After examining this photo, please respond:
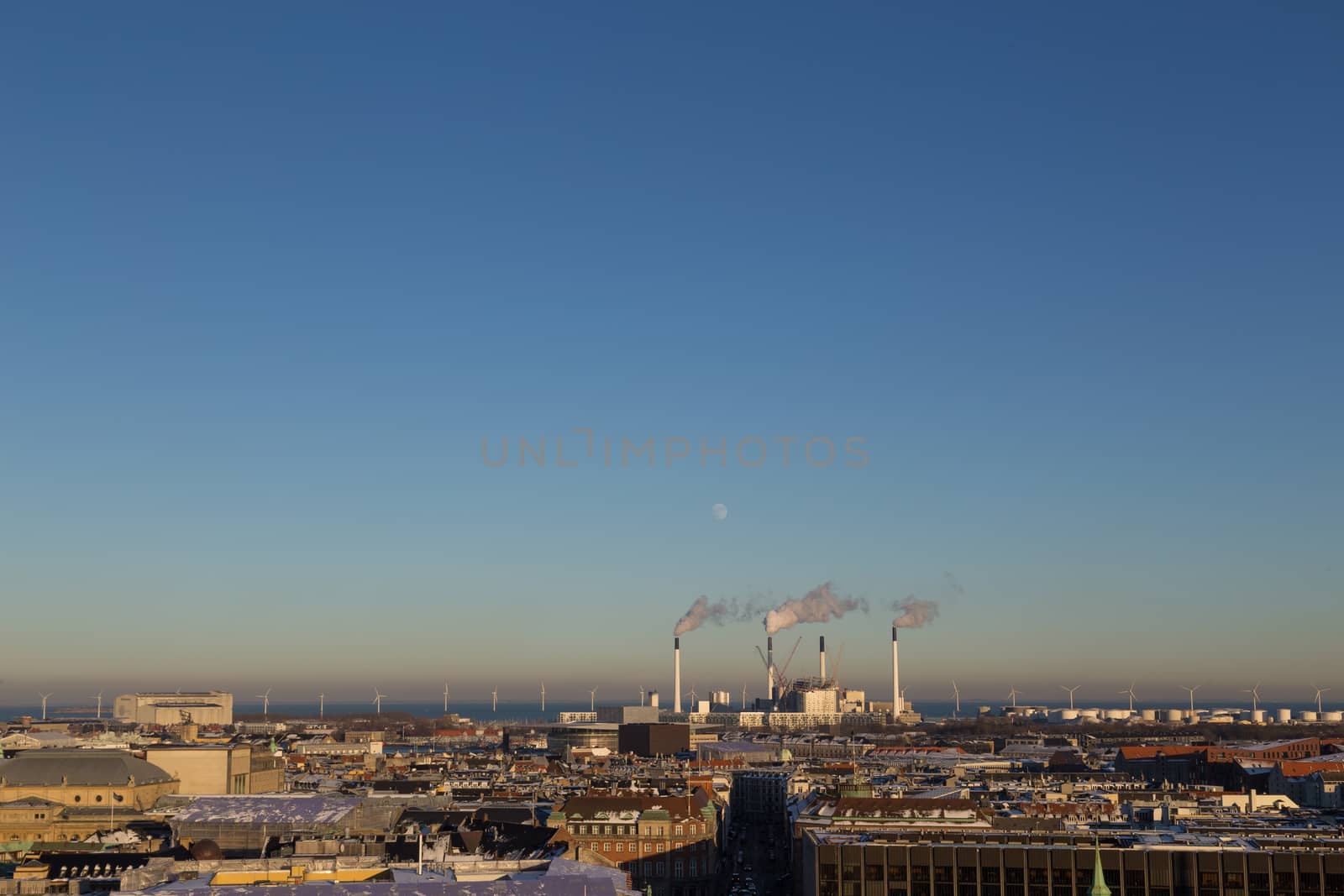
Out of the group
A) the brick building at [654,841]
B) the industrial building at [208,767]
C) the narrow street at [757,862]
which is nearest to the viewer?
the narrow street at [757,862]

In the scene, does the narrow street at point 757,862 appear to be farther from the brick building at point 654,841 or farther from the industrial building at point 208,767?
the industrial building at point 208,767

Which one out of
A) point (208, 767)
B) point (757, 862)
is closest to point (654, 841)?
point (757, 862)

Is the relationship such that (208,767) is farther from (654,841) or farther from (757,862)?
(757,862)

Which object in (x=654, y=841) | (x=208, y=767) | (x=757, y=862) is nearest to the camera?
(x=654, y=841)

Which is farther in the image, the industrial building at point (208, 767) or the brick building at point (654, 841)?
the industrial building at point (208, 767)

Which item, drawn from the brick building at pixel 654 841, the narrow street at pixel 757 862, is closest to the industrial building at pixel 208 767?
the brick building at pixel 654 841

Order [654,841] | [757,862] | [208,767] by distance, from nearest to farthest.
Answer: [654,841] < [757,862] < [208,767]

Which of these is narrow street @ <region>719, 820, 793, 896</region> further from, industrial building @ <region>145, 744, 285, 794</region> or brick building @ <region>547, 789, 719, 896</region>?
industrial building @ <region>145, 744, 285, 794</region>

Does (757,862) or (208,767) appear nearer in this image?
(757,862)

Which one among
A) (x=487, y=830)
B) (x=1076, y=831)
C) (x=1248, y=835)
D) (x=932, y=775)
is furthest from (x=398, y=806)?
(x=932, y=775)

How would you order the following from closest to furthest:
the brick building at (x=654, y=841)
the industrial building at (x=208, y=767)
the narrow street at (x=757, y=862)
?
the narrow street at (x=757, y=862) → the brick building at (x=654, y=841) → the industrial building at (x=208, y=767)

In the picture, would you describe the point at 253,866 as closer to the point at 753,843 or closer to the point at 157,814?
the point at 157,814

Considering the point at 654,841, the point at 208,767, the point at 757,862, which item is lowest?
the point at 757,862
